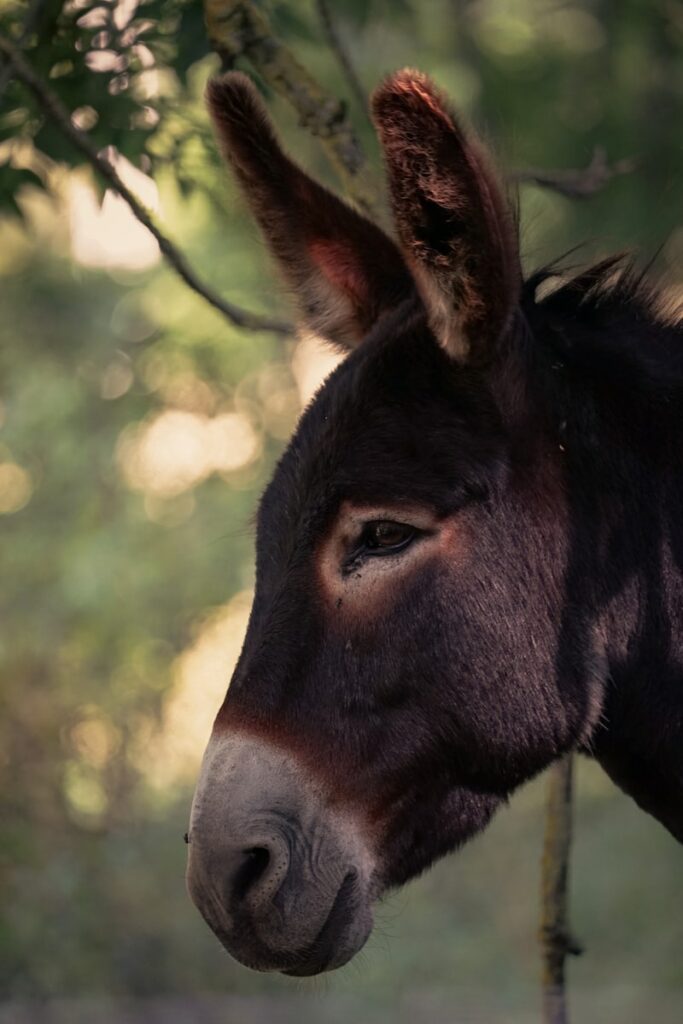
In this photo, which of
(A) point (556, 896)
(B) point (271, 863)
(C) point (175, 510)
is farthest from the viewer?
(C) point (175, 510)

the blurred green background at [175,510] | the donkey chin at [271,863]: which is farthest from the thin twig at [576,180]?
the donkey chin at [271,863]

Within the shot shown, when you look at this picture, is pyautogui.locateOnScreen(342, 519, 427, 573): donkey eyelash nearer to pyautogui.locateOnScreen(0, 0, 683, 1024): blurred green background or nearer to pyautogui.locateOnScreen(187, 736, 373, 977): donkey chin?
pyautogui.locateOnScreen(187, 736, 373, 977): donkey chin

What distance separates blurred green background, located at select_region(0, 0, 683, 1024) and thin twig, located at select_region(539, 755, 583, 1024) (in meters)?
1.41

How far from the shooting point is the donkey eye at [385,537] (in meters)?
2.31

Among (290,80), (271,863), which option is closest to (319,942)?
(271,863)

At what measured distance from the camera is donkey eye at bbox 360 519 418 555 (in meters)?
2.31

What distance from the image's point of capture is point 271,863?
7.09 ft

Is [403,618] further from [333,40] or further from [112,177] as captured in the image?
[333,40]

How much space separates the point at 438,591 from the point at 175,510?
1161cm

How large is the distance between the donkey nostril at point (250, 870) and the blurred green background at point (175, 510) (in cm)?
152

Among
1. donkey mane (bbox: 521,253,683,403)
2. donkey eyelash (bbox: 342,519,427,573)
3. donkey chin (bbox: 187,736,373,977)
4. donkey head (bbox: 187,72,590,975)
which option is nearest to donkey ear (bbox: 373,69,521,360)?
donkey head (bbox: 187,72,590,975)

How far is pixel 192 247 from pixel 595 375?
9805 millimetres

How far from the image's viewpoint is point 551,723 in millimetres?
2340

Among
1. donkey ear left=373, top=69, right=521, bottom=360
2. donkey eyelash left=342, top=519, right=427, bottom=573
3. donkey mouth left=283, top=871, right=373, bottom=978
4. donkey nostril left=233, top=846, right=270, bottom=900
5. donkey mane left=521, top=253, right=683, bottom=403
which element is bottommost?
donkey mouth left=283, top=871, right=373, bottom=978
